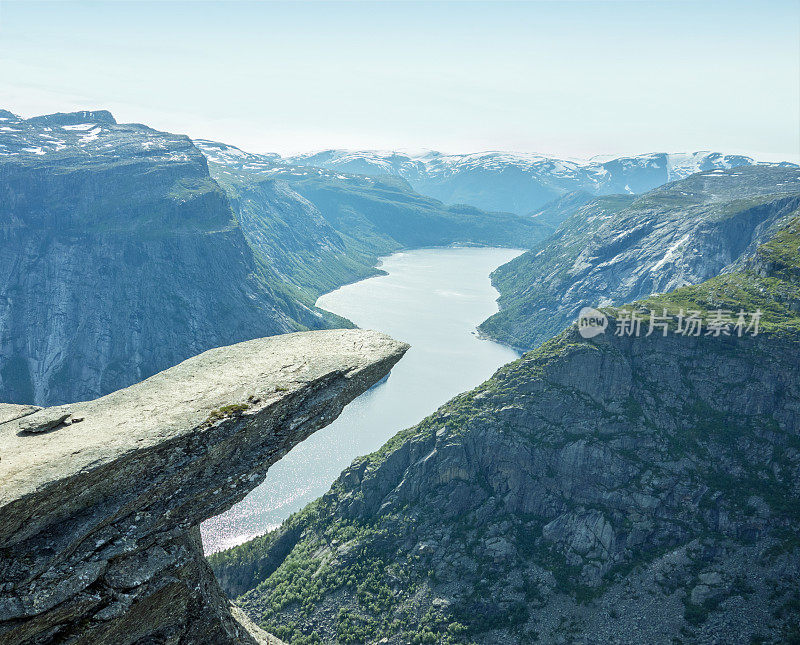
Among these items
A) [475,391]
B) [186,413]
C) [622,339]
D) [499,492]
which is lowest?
[499,492]

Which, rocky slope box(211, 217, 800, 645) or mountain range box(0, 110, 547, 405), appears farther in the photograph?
mountain range box(0, 110, 547, 405)

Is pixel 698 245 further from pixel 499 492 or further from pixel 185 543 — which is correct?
pixel 185 543

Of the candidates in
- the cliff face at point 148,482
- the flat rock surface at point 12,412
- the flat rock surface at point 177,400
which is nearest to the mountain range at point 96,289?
the flat rock surface at point 12,412

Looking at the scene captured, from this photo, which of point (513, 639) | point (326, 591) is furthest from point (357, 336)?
point (326, 591)

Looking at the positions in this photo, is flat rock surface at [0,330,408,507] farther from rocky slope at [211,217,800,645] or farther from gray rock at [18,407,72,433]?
rocky slope at [211,217,800,645]

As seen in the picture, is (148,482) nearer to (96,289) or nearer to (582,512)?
(582,512)

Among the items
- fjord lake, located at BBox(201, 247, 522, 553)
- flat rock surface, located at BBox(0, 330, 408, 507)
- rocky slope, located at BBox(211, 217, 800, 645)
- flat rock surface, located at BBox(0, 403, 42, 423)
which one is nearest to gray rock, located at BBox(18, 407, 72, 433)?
flat rock surface, located at BBox(0, 330, 408, 507)
